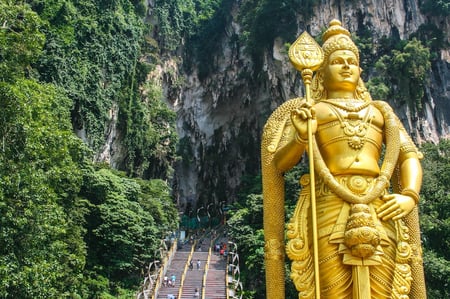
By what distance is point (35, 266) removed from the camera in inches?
318

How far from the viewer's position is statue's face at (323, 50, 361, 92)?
15.4ft

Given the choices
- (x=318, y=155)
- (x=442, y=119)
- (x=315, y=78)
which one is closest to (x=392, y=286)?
(x=318, y=155)

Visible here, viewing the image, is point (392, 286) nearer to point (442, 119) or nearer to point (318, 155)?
point (318, 155)

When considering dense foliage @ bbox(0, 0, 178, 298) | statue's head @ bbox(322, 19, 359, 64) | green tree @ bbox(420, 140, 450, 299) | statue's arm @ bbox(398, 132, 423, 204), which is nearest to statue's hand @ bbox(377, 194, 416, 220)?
statue's arm @ bbox(398, 132, 423, 204)

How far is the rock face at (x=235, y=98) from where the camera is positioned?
73.4 ft

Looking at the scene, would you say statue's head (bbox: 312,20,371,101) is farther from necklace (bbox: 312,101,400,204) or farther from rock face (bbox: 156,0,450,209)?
rock face (bbox: 156,0,450,209)

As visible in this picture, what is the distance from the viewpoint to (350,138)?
4395 mm

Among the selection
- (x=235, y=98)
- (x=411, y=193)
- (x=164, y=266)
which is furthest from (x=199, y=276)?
(x=235, y=98)

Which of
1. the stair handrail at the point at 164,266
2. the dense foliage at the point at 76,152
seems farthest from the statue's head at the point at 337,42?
the stair handrail at the point at 164,266

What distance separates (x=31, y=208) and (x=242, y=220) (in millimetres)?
10143

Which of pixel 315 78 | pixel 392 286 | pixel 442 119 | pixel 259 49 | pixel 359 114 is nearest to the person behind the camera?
pixel 392 286

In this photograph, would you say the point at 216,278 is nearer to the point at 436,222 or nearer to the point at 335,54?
the point at 436,222

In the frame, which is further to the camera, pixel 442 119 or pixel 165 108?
pixel 165 108

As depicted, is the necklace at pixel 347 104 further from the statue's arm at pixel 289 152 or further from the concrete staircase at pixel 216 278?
the concrete staircase at pixel 216 278
